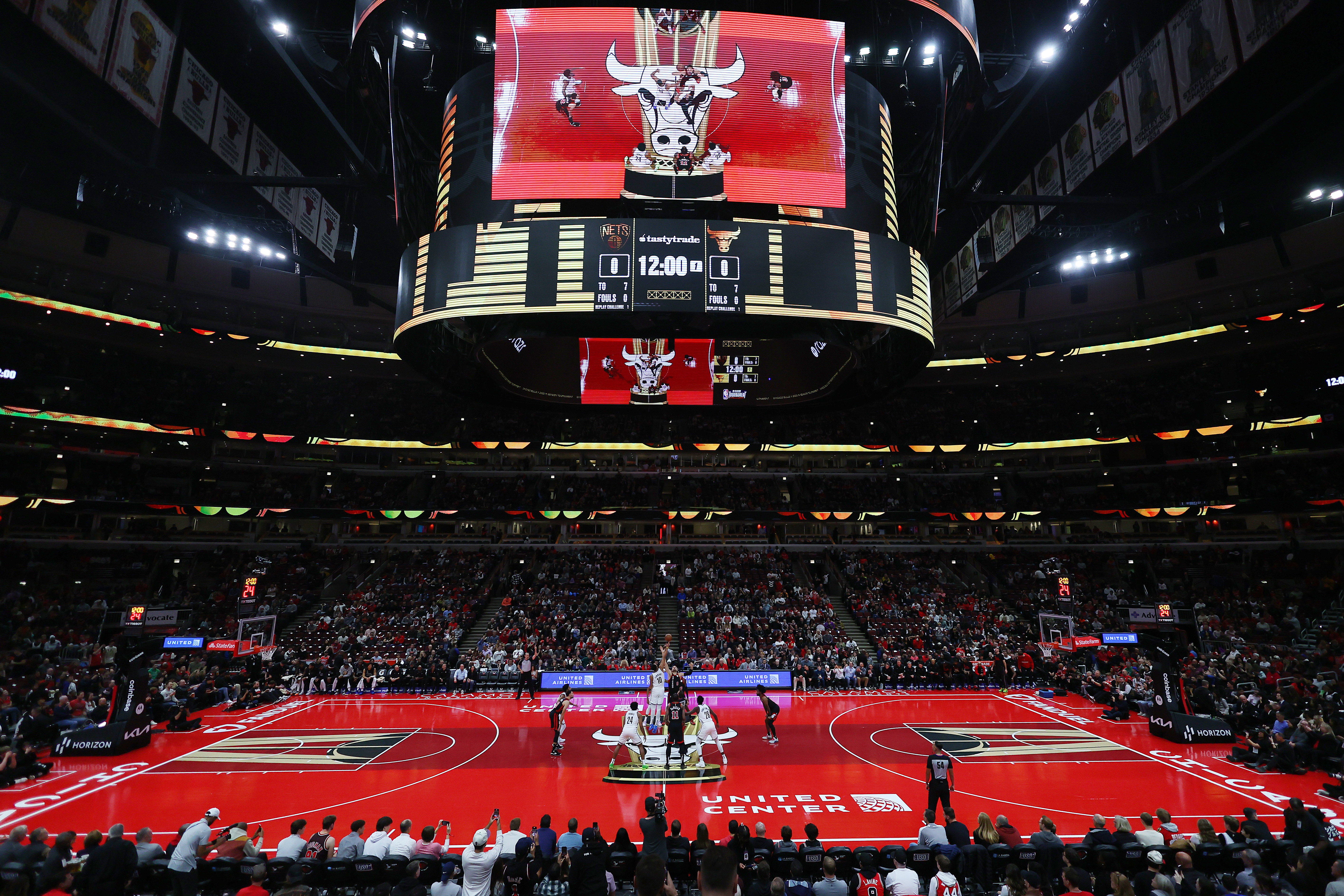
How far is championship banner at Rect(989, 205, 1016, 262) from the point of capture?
2064 cm

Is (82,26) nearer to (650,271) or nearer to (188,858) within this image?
(650,271)

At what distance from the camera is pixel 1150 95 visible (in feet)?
46.7

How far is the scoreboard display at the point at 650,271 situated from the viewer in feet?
40.7

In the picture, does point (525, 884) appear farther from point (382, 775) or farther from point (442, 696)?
point (442, 696)

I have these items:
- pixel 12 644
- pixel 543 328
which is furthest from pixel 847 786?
pixel 12 644

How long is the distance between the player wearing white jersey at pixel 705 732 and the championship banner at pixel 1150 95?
15255 millimetres

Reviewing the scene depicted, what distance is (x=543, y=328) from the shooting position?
46.0ft

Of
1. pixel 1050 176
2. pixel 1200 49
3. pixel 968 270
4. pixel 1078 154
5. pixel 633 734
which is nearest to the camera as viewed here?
pixel 1200 49

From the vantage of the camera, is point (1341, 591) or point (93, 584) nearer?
point (1341, 591)

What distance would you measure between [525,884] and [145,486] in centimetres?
3465

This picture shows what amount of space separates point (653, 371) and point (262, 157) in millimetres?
12210

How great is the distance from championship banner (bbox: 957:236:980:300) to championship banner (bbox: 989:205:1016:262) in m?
0.86

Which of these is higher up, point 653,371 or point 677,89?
point 677,89

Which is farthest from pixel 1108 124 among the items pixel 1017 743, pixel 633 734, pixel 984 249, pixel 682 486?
pixel 682 486
